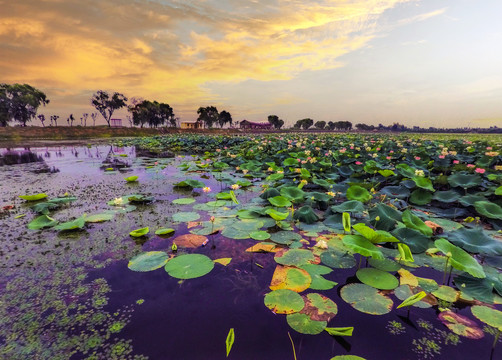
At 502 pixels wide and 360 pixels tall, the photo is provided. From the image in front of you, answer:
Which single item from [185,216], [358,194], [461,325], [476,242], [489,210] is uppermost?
[358,194]

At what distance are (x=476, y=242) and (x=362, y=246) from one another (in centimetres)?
140

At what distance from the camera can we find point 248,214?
3709 millimetres

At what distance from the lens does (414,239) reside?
2.54 meters

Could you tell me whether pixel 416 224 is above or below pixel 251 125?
below

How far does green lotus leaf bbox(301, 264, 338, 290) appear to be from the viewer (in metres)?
1.98

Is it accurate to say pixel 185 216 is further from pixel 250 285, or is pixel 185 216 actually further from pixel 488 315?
pixel 488 315

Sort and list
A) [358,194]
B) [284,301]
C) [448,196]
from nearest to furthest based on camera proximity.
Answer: [284,301]
[358,194]
[448,196]

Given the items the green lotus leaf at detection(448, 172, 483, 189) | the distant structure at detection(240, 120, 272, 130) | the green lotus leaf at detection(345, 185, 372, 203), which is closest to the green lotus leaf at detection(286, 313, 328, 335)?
the green lotus leaf at detection(345, 185, 372, 203)

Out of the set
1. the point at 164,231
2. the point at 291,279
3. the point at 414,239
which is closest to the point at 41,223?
the point at 164,231

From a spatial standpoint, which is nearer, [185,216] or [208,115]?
[185,216]

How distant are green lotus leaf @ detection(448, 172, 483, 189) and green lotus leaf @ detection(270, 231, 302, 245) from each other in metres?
3.66

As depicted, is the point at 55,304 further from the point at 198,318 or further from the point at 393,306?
the point at 393,306

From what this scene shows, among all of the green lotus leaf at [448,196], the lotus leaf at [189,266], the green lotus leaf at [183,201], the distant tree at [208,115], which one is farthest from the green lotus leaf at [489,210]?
the distant tree at [208,115]

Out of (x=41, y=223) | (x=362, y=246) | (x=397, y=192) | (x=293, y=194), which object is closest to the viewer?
(x=362, y=246)
